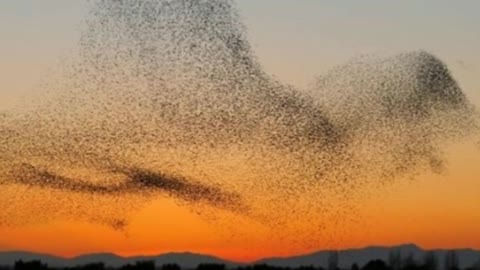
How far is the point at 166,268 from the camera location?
12550cm

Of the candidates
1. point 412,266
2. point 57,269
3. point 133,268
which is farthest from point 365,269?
point 57,269

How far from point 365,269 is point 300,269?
8.75 metres

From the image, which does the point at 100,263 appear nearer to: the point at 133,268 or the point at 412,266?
the point at 133,268

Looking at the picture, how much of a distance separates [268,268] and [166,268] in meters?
16.3

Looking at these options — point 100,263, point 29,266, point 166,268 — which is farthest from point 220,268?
point 29,266

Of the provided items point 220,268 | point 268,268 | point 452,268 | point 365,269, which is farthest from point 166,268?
point 452,268

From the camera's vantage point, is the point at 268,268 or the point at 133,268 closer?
the point at 133,268

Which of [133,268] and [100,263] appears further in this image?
[100,263]

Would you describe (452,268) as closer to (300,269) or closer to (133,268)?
(300,269)

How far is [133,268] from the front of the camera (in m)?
118

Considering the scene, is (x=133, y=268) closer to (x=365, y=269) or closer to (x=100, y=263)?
(x=100, y=263)

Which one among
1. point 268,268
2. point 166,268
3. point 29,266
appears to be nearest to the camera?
point 29,266

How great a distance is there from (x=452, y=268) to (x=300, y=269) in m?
20.2

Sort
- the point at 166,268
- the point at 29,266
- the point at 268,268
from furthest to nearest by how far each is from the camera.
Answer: the point at 268,268
the point at 166,268
the point at 29,266
